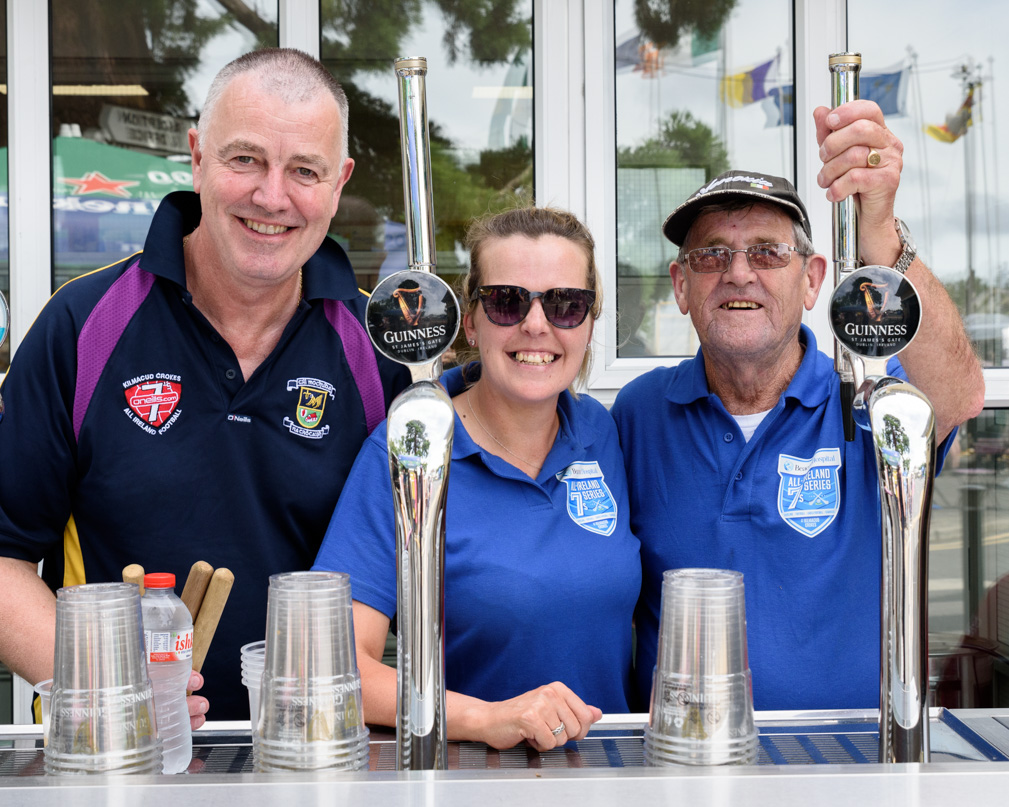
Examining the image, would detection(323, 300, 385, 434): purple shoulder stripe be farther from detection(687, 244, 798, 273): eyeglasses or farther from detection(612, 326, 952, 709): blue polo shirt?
detection(687, 244, 798, 273): eyeglasses

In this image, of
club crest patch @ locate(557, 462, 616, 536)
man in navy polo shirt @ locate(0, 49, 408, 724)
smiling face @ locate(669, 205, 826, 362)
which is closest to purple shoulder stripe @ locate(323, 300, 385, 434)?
man in navy polo shirt @ locate(0, 49, 408, 724)

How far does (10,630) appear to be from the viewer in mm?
1457

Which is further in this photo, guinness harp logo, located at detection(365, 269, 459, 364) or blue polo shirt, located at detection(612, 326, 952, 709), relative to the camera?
blue polo shirt, located at detection(612, 326, 952, 709)

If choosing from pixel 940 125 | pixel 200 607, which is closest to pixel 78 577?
pixel 200 607

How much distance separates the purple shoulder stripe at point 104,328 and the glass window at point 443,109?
1.47 m

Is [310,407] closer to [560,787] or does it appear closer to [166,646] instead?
[166,646]

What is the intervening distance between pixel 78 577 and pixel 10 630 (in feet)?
0.77

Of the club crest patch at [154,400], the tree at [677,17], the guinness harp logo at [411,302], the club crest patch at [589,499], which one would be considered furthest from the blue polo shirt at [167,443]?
the tree at [677,17]

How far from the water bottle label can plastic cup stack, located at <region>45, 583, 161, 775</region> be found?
19cm

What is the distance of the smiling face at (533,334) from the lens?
5.56 ft

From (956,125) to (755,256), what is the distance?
1886 mm

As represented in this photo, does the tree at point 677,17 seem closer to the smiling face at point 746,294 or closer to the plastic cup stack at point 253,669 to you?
the smiling face at point 746,294

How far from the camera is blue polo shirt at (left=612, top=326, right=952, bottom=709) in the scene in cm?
163

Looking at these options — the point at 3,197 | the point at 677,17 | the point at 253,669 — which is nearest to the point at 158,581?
the point at 253,669
